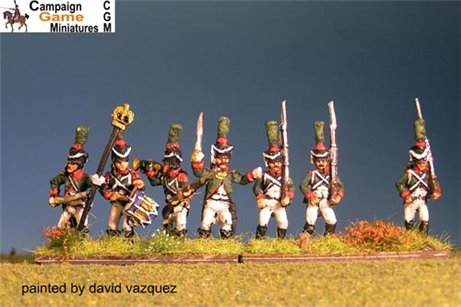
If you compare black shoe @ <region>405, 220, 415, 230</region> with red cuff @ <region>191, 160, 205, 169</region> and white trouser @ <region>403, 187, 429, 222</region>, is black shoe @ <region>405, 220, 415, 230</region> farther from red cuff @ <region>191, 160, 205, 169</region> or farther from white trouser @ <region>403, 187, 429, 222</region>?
red cuff @ <region>191, 160, 205, 169</region>

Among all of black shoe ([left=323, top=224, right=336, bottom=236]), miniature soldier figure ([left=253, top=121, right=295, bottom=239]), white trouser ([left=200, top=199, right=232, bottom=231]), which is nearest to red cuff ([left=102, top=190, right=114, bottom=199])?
white trouser ([left=200, top=199, right=232, bottom=231])

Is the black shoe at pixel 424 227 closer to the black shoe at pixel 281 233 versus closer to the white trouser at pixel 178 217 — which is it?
the black shoe at pixel 281 233

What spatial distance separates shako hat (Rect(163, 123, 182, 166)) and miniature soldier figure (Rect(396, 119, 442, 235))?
161 inches

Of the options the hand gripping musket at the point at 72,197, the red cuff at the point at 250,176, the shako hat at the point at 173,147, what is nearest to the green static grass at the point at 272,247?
the red cuff at the point at 250,176

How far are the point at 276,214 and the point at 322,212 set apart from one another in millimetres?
854

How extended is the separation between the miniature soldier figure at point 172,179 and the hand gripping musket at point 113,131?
29.2 inches

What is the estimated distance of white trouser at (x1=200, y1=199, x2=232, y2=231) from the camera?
13.5 meters

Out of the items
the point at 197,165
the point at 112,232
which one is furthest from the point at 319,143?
the point at 112,232

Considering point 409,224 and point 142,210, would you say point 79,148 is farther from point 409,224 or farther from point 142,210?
point 409,224

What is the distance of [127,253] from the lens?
13.0 metres

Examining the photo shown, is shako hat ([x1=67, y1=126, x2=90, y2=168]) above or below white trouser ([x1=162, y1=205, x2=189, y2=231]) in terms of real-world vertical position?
above

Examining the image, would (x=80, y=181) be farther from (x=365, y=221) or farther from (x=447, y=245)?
(x=447, y=245)

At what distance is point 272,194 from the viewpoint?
13.5 metres

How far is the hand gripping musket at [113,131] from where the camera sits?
533 inches
